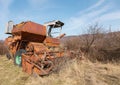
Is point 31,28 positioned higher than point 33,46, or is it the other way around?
point 31,28

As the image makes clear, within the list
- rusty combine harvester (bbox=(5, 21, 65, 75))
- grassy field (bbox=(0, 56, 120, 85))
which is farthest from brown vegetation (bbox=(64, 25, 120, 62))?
grassy field (bbox=(0, 56, 120, 85))

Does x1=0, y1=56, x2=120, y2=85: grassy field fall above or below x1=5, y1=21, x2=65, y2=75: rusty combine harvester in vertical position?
below

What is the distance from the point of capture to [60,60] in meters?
7.63

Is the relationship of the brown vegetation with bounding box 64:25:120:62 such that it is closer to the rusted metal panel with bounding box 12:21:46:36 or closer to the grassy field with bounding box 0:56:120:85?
the rusted metal panel with bounding box 12:21:46:36

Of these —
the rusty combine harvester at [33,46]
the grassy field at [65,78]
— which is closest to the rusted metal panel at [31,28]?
the rusty combine harvester at [33,46]

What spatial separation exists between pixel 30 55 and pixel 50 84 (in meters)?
2.41

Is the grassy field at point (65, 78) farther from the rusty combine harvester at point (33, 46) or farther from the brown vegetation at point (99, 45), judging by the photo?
the brown vegetation at point (99, 45)

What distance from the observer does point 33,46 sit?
9016 millimetres

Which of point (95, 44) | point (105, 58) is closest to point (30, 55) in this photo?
point (105, 58)

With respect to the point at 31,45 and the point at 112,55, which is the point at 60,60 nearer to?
the point at 31,45

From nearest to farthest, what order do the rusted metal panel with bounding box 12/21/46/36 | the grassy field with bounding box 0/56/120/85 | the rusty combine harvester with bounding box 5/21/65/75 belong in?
the grassy field with bounding box 0/56/120/85, the rusty combine harvester with bounding box 5/21/65/75, the rusted metal panel with bounding box 12/21/46/36

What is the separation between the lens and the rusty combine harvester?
7059mm

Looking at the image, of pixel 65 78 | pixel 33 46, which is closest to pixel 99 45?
pixel 33 46

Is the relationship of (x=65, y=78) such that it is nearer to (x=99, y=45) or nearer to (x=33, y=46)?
(x=33, y=46)
